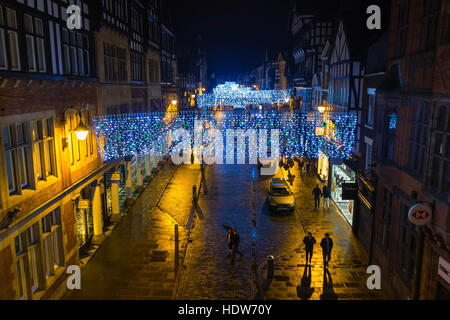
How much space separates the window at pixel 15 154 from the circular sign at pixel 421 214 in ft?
34.0

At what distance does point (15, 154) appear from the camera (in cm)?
941

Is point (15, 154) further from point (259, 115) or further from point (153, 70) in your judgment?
point (153, 70)

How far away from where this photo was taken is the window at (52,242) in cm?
1104

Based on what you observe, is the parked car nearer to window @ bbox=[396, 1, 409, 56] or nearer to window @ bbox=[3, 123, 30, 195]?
window @ bbox=[396, 1, 409, 56]

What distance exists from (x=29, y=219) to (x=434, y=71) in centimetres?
1144

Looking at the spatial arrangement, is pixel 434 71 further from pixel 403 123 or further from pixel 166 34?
pixel 166 34

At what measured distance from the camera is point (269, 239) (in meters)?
16.4

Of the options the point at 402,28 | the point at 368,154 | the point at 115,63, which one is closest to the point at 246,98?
the point at 115,63

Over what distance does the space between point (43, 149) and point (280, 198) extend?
1303 cm

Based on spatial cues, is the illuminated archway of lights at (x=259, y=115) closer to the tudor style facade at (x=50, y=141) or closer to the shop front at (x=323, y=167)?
the tudor style facade at (x=50, y=141)

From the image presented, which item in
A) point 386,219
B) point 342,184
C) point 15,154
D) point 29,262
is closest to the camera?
point 15,154

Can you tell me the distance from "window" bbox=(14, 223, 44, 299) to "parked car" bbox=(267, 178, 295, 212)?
12447mm

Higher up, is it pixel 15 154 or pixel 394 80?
pixel 394 80

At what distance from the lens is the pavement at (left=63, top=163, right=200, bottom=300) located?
11961 mm
